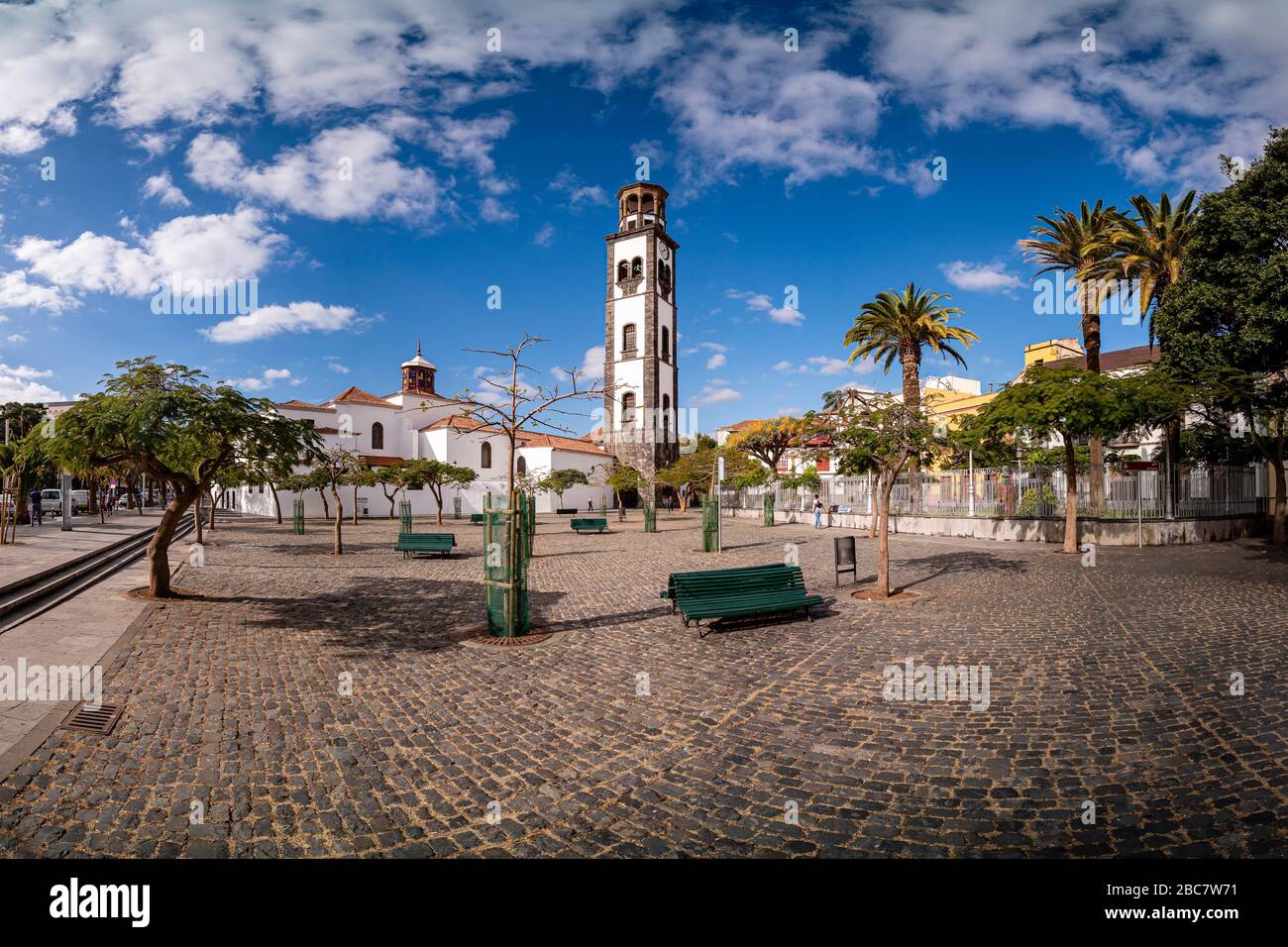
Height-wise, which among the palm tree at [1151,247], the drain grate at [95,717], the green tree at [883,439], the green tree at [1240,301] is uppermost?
the palm tree at [1151,247]

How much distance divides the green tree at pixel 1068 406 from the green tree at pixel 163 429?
16.9 metres

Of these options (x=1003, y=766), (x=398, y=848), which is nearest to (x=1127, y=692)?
(x=1003, y=766)

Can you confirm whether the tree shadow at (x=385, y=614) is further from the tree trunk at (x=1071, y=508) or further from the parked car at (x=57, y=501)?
the parked car at (x=57, y=501)

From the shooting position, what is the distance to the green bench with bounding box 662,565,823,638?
8188 millimetres

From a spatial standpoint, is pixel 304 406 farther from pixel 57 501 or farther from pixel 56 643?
pixel 56 643

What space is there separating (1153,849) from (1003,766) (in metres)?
0.98

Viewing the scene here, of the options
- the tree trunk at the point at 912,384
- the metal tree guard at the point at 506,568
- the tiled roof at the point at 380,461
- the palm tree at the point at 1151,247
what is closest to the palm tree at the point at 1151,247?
the palm tree at the point at 1151,247

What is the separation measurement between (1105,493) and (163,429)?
85.2 ft

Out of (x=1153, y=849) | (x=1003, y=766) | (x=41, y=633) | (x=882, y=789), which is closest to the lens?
(x=1153, y=849)

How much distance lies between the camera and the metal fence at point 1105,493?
1898 centimetres

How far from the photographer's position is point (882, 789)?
148 inches

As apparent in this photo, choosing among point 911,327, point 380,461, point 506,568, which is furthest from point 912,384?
point 380,461

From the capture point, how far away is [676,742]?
4.57 meters
